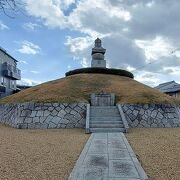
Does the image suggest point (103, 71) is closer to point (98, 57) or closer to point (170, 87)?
point (98, 57)

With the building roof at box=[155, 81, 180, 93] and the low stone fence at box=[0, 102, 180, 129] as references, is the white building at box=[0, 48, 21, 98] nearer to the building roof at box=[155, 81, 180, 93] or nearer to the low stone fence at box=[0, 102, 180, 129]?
the low stone fence at box=[0, 102, 180, 129]

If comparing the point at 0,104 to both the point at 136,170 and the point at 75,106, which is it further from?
the point at 136,170

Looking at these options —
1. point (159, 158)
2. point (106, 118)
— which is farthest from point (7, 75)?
point (159, 158)

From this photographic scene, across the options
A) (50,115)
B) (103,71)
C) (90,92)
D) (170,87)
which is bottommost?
(50,115)

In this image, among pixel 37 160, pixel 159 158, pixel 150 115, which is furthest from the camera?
pixel 150 115

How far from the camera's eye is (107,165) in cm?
617

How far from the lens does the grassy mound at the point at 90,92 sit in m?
17.4

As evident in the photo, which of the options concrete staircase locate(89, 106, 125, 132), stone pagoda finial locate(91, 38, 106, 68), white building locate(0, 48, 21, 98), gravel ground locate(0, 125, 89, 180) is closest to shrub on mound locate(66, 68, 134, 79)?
stone pagoda finial locate(91, 38, 106, 68)

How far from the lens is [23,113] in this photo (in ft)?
53.7

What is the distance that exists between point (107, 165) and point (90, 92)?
13075mm

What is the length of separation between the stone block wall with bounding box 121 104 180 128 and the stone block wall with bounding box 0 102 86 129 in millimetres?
2869

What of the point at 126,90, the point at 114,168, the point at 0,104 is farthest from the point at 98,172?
the point at 0,104

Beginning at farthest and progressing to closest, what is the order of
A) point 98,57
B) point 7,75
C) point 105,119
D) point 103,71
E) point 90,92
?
point 7,75
point 98,57
point 103,71
point 90,92
point 105,119

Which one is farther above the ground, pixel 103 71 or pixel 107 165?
pixel 103 71
